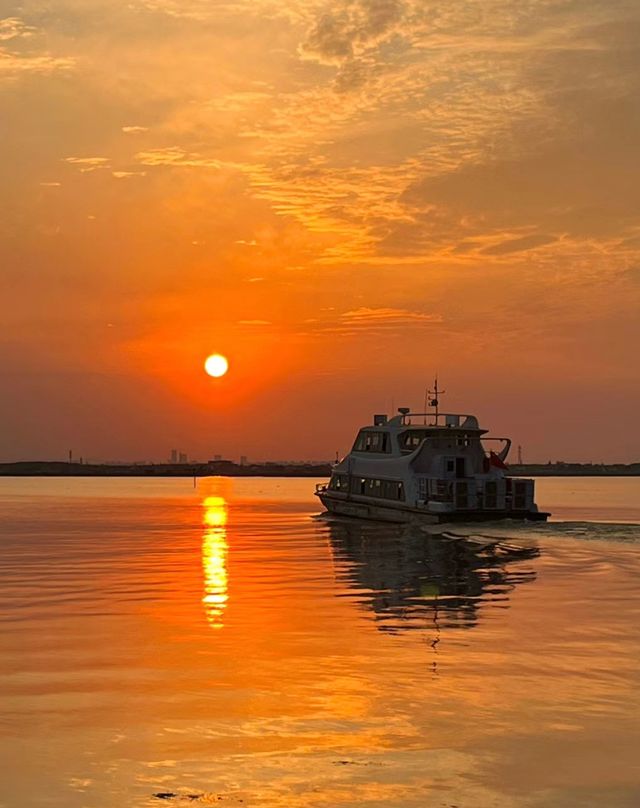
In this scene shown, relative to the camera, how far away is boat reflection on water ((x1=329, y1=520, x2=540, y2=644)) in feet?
103

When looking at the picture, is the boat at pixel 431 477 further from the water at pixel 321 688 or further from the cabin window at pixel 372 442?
the water at pixel 321 688

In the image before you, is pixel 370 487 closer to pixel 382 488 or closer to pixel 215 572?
pixel 382 488

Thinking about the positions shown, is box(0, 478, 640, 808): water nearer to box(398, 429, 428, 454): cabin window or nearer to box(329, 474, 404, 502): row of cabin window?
box(329, 474, 404, 502): row of cabin window

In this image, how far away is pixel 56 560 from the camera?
52.2 m

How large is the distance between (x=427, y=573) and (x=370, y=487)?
1402 inches

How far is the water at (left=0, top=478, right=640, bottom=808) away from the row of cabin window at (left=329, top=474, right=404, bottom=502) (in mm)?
28867

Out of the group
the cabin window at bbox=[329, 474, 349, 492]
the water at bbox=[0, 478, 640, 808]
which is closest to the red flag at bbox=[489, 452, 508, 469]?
the cabin window at bbox=[329, 474, 349, 492]

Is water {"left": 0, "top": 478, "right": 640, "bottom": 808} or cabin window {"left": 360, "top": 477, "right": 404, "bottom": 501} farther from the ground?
cabin window {"left": 360, "top": 477, "right": 404, "bottom": 501}

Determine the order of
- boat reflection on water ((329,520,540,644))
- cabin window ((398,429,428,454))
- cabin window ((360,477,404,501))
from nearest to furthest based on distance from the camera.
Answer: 1. boat reflection on water ((329,520,540,644))
2. cabin window ((360,477,404,501))
3. cabin window ((398,429,428,454))

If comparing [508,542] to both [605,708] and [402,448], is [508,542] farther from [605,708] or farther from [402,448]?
[605,708]

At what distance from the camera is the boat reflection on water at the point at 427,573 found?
31.5 meters

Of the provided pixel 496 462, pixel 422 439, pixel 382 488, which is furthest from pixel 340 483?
pixel 496 462

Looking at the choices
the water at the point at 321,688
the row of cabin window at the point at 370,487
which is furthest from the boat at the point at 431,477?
the water at the point at 321,688

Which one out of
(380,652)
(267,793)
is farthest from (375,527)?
(267,793)
